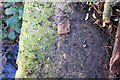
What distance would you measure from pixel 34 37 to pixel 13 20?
693mm

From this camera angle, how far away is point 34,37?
1181 millimetres

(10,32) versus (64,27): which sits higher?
(64,27)

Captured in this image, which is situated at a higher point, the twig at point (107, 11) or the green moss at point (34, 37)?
the twig at point (107, 11)

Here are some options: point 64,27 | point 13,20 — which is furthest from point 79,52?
point 13,20

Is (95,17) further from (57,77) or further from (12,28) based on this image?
(12,28)

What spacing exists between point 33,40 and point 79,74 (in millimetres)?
381

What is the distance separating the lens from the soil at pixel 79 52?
107 centimetres

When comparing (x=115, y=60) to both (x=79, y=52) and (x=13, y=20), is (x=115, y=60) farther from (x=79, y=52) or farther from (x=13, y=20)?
(x=13, y=20)

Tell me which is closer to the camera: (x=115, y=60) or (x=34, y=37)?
(x=115, y=60)

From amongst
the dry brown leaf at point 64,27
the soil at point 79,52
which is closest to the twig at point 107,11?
the soil at point 79,52

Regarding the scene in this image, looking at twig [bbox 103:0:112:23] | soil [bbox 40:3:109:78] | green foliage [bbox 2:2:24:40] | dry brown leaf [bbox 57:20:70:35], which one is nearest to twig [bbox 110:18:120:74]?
soil [bbox 40:3:109:78]

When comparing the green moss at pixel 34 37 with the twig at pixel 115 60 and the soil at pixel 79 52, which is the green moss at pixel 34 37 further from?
the twig at pixel 115 60

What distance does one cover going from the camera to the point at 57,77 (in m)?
1.05

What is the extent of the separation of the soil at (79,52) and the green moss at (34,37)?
56mm
